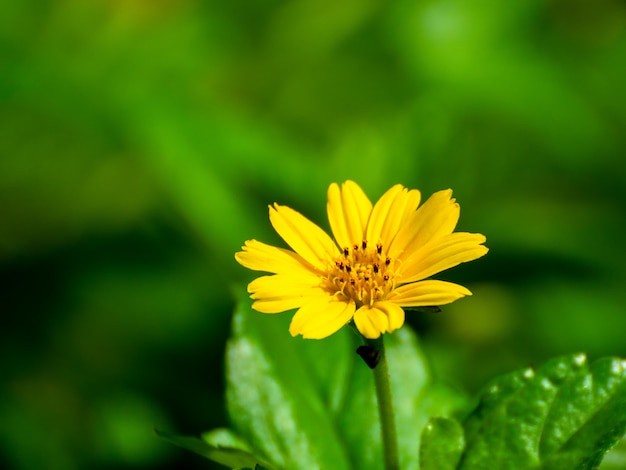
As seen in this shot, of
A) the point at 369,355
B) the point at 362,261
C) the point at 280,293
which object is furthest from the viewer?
the point at 362,261

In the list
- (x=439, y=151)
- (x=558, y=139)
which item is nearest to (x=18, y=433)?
(x=439, y=151)

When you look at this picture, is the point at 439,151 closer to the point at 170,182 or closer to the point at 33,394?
the point at 170,182

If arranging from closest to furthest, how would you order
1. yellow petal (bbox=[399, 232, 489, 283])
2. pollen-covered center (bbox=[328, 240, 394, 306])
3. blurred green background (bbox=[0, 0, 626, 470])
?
yellow petal (bbox=[399, 232, 489, 283]) → pollen-covered center (bbox=[328, 240, 394, 306]) → blurred green background (bbox=[0, 0, 626, 470])

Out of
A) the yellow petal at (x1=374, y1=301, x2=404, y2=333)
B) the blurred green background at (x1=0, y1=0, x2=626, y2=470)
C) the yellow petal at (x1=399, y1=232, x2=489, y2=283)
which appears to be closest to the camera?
Result: the yellow petal at (x1=374, y1=301, x2=404, y2=333)

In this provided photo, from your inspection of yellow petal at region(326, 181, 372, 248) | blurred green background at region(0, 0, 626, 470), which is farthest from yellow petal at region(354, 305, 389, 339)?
blurred green background at region(0, 0, 626, 470)

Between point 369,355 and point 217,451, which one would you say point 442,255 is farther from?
point 217,451

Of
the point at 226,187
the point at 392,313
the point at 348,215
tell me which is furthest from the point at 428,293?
the point at 226,187

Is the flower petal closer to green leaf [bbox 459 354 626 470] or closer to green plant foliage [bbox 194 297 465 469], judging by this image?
green plant foliage [bbox 194 297 465 469]

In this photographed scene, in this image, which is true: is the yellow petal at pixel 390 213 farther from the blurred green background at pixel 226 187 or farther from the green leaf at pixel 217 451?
the blurred green background at pixel 226 187
